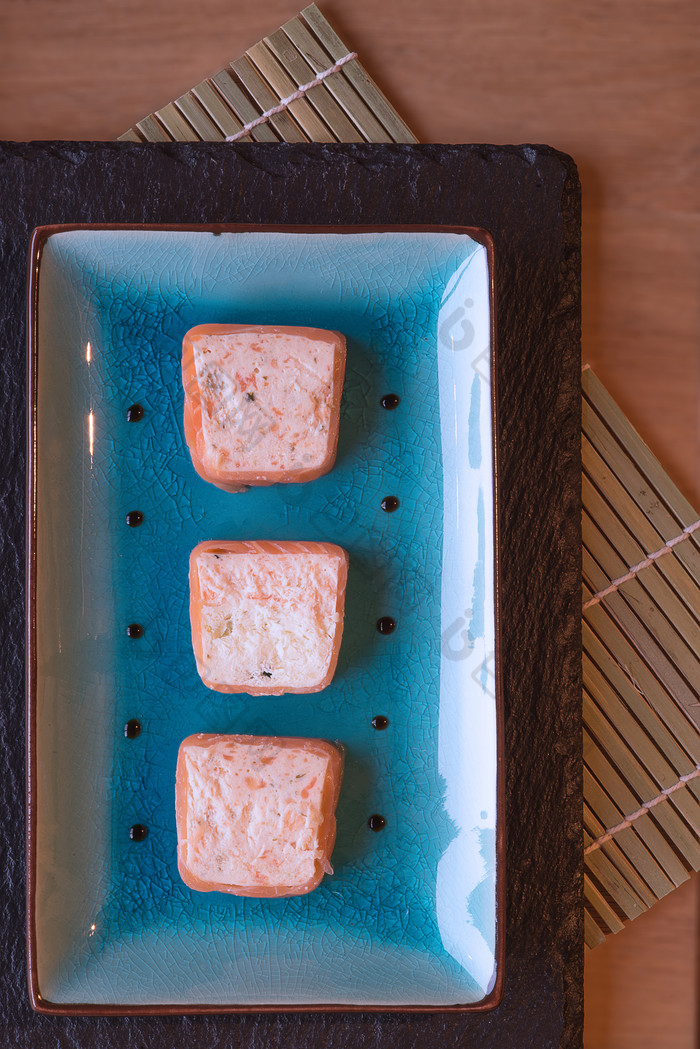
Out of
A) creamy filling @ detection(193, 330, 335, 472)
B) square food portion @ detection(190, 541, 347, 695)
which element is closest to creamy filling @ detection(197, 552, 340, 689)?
square food portion @ detection(190, 541, 347, 695)

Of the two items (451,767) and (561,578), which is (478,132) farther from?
(451,767)

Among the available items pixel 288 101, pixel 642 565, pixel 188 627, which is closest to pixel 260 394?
pixel 188 627

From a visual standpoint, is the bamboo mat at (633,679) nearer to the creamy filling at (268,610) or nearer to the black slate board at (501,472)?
the black slate board at (501,472)

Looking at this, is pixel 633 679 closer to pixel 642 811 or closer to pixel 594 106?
pixel 642 811

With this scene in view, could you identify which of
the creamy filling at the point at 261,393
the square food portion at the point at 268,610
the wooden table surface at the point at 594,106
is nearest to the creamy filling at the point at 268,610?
the square food portion at the point at 268,610

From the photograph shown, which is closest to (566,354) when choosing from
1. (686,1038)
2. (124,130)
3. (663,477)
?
(663,477)

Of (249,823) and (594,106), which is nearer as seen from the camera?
(249,823)
